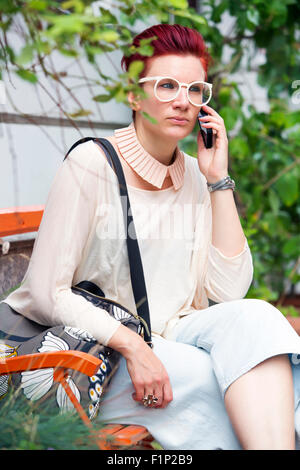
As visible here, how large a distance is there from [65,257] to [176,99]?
588 millimetres

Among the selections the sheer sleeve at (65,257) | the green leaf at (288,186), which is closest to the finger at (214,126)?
the sheer sleeve at (65,257)

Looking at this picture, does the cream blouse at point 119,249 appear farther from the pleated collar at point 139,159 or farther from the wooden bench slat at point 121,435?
the wooden bench slat at point 121,435

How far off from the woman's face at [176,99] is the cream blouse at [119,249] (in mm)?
A: 141

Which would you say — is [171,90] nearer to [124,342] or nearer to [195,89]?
[195,89]

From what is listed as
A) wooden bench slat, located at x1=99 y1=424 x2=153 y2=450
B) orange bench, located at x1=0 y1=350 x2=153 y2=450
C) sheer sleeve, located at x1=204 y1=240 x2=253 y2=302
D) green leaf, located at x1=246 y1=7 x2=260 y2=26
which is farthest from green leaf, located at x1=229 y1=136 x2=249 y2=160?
orange bench, located at x1=0 y1=350 x2=153 y2=450

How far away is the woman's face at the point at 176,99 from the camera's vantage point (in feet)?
6.01

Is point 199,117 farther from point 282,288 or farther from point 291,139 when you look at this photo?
point 282,288

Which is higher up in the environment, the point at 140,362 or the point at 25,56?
the point at 25,56

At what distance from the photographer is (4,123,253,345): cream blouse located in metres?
1.70

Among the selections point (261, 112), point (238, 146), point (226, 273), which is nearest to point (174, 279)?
point (226, 273)

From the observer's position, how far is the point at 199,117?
6.60ft

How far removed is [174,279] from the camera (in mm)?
2002

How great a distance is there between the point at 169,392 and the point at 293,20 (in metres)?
2.98
